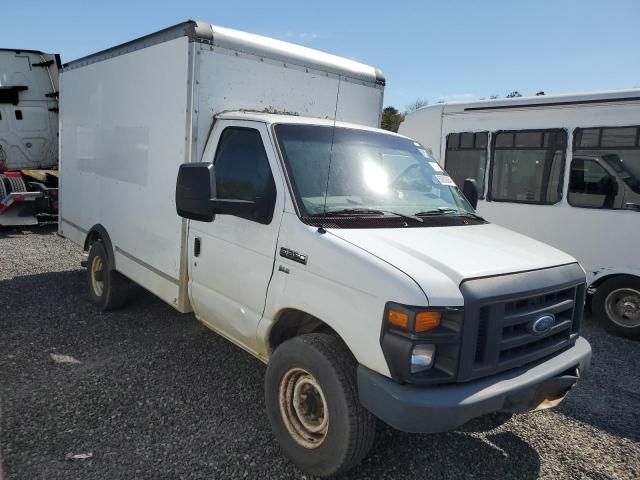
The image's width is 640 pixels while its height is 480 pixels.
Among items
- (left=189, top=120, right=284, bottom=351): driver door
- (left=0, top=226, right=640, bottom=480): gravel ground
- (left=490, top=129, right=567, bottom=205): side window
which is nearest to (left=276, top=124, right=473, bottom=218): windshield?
(left=189, top=120, right=284, bottom=351): driver door

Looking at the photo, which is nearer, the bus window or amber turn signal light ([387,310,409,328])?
amber turn signal light ([387,310,409,328])

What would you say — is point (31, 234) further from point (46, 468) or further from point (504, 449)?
point (504, 449)

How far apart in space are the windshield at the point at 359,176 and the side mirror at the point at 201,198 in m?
0.41

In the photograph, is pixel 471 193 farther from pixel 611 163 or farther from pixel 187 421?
pixel 187 421

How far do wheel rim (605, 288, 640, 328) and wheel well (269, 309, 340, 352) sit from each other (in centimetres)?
470

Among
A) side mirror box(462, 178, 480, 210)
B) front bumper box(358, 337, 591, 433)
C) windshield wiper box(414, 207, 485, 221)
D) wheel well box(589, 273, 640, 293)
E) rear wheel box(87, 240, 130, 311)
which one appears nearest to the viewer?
front bumper box(358, 337, 591, 433)

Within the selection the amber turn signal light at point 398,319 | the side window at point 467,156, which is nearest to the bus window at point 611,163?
the side window at point 467,156

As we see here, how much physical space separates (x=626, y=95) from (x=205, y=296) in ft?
18.1

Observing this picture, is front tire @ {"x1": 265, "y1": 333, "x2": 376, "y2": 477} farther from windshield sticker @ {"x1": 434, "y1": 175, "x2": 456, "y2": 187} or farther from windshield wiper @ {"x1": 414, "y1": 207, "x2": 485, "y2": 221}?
windshield sticker @ {"x1": 434, "y1": 175, "x2": 456, "y2": 187}

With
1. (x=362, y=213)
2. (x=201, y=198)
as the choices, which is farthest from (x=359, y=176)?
(x=201, y=198)

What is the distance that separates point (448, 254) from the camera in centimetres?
294

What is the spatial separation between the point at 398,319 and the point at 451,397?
1.56ft

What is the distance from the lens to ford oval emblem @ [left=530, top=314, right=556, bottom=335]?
2.96m

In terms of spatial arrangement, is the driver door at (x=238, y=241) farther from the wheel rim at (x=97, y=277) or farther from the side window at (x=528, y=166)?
the side window at (x=528, y=166)
